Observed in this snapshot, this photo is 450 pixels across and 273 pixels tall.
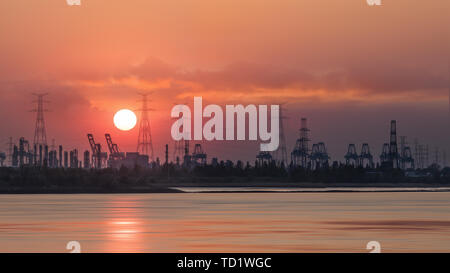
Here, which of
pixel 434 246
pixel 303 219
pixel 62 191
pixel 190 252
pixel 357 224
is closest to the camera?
pixel 190 252

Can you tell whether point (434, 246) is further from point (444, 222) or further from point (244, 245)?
point (444, 222)

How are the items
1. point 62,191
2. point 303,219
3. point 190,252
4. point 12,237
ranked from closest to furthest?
point 190,252 → point 12,237 → point 303,219 → point 62,191

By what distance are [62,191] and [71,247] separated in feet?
485

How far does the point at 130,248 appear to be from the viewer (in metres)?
42.5

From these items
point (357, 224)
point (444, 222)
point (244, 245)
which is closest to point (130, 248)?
point (244, 245)

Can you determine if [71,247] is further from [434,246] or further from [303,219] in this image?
[303,219]
